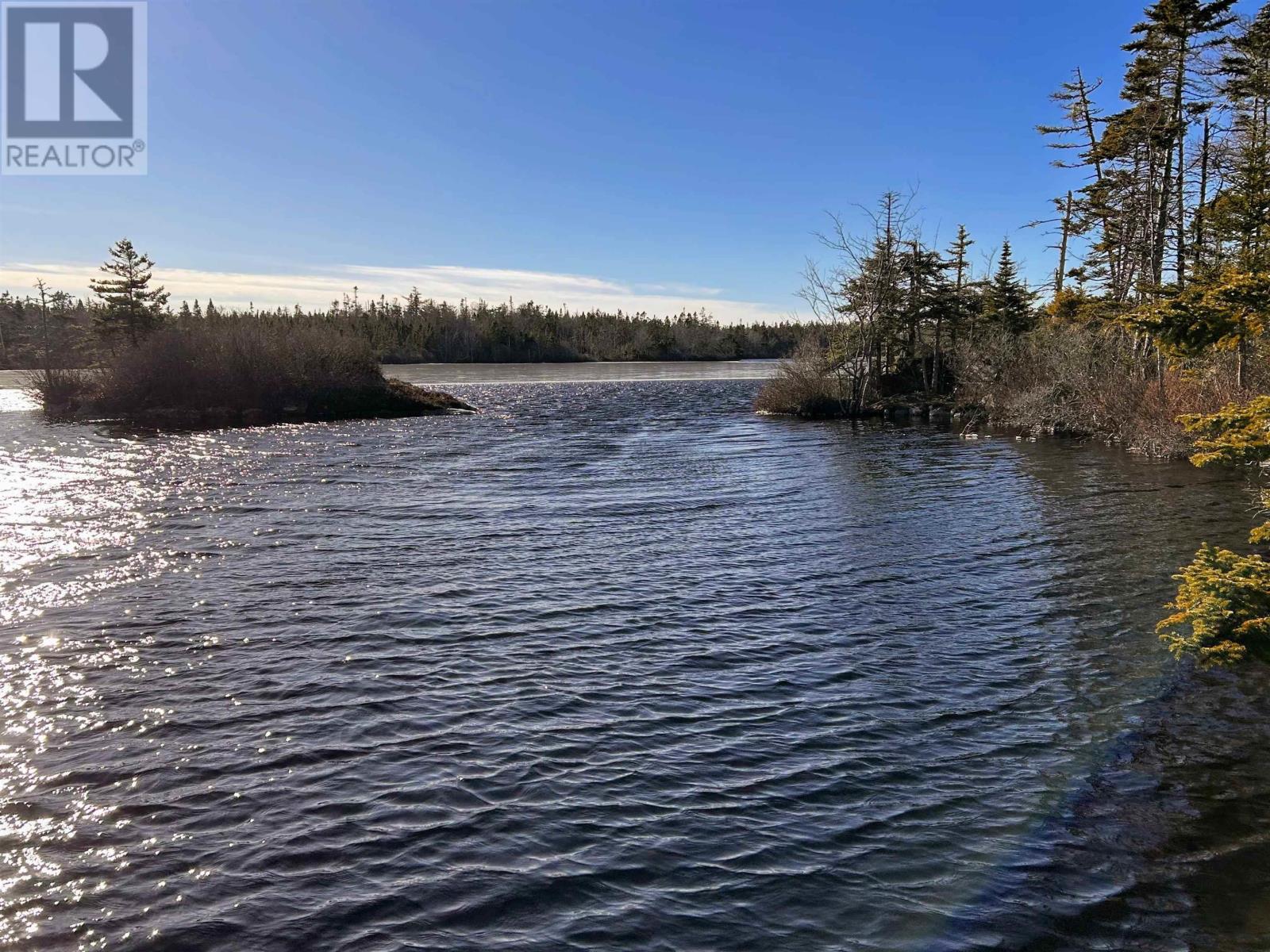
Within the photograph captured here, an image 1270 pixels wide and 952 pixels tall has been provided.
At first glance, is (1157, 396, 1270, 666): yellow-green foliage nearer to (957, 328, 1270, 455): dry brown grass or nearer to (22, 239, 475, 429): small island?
(957, 328, 1270, 455): dry brown grass

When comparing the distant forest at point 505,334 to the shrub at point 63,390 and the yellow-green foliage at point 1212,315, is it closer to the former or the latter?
the shrub at point 63,390

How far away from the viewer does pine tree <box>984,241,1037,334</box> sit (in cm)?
5091

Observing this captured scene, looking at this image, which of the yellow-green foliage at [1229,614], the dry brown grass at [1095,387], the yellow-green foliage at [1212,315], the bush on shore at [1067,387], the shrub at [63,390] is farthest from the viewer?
the shrub at [63,390]

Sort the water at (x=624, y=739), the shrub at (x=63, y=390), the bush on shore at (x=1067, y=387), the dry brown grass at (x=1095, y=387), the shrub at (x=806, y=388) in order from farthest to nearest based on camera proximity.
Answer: the shrub at (x=63, y=390) → the shrub at (x=806, y=388) → the bush on shore at (x=1067, y=387) → the dry brown grass at (x=1095, y=387) → the water at (x=624, y=739)

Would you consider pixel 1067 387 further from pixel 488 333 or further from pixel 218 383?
pixel 488 333

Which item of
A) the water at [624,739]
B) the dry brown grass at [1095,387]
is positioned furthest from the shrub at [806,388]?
the water at [624,739]

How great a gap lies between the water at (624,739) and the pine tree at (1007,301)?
3580 cm

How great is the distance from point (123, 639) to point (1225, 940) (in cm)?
1189

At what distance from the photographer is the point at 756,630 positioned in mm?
11430

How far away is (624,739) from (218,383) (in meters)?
43.5

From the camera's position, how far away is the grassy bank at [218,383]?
44531mm

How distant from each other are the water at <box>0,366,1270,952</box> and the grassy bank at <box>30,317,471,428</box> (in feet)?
92.4

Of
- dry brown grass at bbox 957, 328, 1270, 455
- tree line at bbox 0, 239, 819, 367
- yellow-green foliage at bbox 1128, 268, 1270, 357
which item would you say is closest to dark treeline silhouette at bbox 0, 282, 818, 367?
tree line at bbox 0, 239, 819, 367

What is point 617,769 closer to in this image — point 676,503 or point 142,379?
point 676,503
